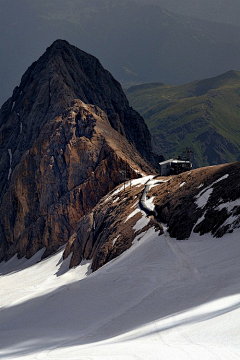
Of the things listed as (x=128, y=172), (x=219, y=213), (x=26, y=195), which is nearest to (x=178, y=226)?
(x=219, y=213)

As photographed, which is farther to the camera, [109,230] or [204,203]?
[109,230]

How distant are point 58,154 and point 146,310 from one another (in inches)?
3296

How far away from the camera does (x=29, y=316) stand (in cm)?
4359

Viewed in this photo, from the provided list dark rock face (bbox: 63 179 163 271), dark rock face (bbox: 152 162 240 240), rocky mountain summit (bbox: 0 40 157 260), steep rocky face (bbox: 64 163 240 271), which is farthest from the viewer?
rocky mountain summit (bbox: 0 40 157 260)

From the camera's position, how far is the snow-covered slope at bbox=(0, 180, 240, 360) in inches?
744

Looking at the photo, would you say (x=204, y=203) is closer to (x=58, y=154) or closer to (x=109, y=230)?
(x=109, y=230)

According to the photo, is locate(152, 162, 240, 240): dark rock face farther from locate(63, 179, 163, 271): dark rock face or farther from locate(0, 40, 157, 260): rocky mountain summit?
locate(0, 40, 157, 260): rocky mountain summit

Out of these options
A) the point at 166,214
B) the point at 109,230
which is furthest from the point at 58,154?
the point at 166,214

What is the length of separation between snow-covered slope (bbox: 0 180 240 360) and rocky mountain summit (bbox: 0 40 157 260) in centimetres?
4460

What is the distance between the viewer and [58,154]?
11112 cm

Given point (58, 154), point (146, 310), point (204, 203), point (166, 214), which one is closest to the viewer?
point (146, 310)

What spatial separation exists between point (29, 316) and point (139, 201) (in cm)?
3002

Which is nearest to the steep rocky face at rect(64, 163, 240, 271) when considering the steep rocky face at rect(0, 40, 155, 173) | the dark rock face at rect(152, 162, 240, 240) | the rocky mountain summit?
the dark rock face at rect(152, 162, 240, 240)

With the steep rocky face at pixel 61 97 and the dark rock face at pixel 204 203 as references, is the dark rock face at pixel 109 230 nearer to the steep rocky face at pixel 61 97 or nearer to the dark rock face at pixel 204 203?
the dark rock face at pixel 204 203
